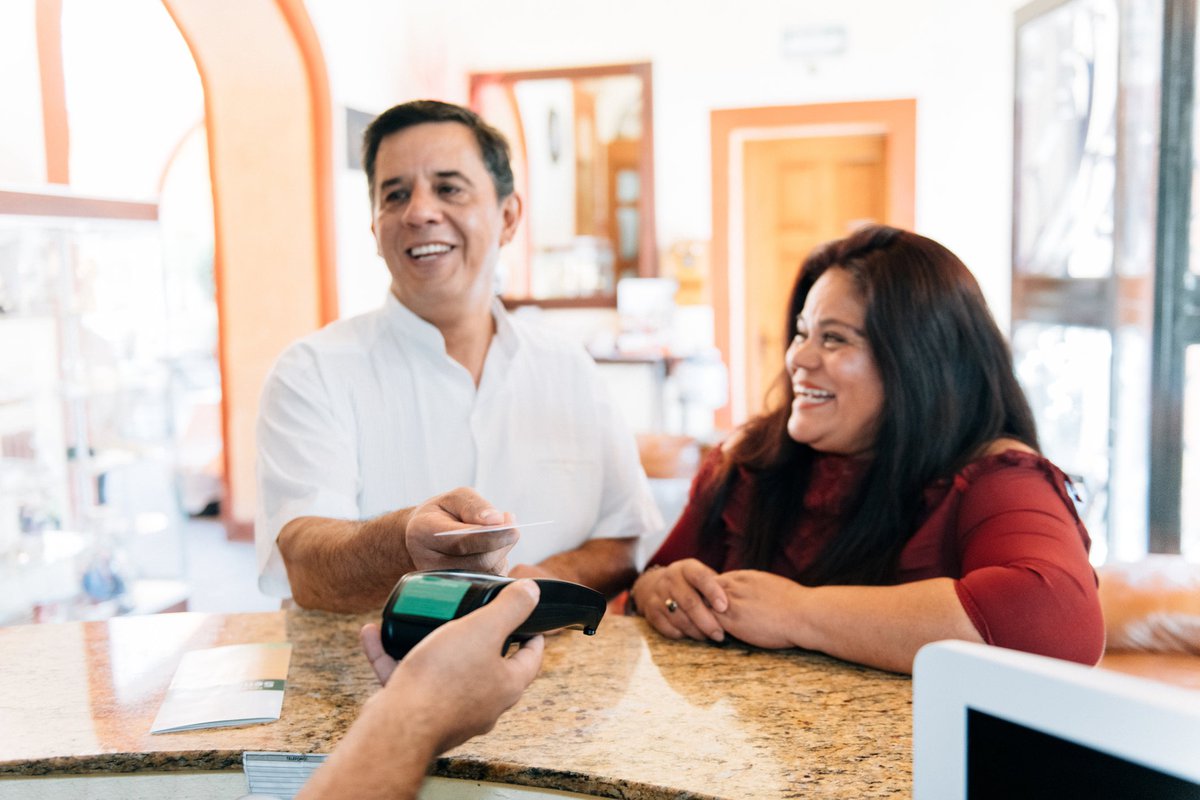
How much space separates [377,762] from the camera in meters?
0.85

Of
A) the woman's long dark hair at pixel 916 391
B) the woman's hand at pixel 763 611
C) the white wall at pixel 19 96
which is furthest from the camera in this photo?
the white wall at pixel 19 96

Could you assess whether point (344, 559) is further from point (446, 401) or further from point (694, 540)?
point (694, 540)

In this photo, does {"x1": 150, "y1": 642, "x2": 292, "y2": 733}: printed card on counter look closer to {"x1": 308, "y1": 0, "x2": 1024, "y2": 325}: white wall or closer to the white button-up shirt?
the white button-up shirt

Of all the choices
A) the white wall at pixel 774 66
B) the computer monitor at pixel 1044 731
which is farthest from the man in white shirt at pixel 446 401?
the white wall at pixel 774 66

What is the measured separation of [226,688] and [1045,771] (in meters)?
1.01

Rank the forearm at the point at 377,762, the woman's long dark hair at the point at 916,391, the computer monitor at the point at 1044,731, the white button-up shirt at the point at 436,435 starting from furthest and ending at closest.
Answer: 1. the white button-up shirt at the point at 436,435
2. the woman's long dark hair at the point at 916,391
3. the forearm at the point at 377,762
4. the computer monitor at the point at 1044,731

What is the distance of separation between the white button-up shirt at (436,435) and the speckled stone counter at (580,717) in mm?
320

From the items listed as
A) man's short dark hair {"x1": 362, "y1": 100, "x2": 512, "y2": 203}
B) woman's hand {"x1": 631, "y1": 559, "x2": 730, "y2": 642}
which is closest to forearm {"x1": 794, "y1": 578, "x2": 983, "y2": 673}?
woman's hand {"x1": 631, "y1": 559, "x2": 730, "y2": 642}

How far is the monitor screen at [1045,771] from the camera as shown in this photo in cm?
55

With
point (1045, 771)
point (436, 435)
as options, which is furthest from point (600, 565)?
point (1045, 771)

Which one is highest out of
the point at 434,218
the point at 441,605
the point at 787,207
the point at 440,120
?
the point at 787,207

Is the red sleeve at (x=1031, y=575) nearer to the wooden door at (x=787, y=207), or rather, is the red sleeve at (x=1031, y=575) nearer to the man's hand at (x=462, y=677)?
the man's hand at (x=462, y=677)

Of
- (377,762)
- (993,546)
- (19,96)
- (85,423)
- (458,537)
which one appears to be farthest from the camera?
(85,423)

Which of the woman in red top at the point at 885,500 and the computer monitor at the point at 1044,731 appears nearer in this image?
the computer monitor at the point at 1044,731
